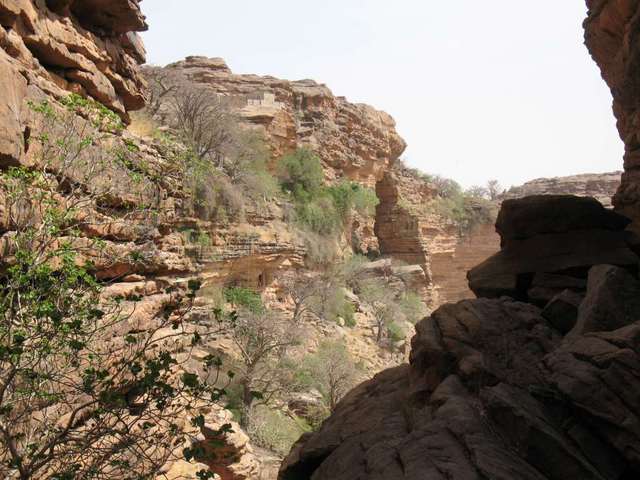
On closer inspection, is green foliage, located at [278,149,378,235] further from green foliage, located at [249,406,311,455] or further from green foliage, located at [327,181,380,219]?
Answer: green foliage, located at [249,406,311,455]

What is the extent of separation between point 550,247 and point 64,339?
622cm

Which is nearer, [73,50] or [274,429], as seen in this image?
[73,50]

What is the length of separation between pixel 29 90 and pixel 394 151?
105 feet

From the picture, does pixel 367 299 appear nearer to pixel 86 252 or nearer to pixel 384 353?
pixel 384 353

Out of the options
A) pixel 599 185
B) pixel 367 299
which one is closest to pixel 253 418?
pixel 367 299

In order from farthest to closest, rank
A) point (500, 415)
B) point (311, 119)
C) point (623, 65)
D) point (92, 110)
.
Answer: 1. point (311, 119)
2. point (623, 65)
3. point (92, 110)
4. point (500, 415)

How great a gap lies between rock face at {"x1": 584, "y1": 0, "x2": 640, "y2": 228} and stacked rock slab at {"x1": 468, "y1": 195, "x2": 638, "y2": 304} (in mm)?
819

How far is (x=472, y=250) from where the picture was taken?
36.7 metres

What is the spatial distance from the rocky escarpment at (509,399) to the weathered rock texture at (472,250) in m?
29.0

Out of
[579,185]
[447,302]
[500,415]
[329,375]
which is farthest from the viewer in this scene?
[579,185]

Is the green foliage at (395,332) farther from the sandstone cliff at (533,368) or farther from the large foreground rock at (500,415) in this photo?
the large foreground rock at (500,415)

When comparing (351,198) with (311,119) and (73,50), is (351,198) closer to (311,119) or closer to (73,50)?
(311,119)

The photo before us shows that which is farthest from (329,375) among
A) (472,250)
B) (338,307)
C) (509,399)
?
(472,250)

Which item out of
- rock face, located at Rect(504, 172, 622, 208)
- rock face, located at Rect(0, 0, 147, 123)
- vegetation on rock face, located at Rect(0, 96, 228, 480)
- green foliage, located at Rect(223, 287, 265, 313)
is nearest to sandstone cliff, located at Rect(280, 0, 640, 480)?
vegetation on rock face, located at Rect(0, 96, 228, 480)
